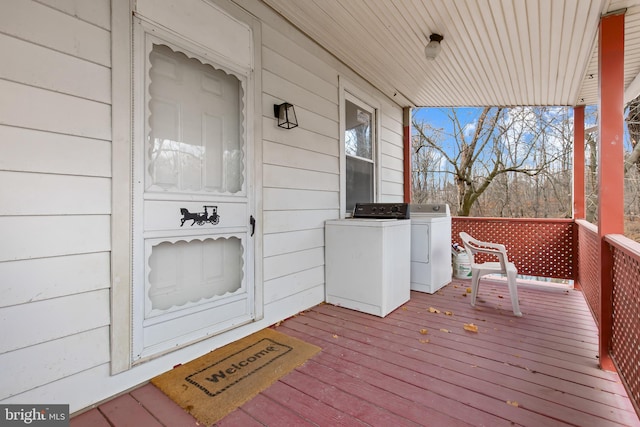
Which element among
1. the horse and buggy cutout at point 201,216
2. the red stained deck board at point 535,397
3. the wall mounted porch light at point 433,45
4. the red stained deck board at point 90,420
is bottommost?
the red stained deck board at point 90,420

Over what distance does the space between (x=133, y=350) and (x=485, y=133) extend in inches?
359

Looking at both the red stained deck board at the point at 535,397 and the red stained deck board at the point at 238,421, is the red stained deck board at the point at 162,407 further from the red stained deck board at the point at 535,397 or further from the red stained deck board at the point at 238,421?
the red stained deck board at the point at 535,397

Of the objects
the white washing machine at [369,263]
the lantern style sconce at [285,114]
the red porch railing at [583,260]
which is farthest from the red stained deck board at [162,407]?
the red porch railing at [583,260]

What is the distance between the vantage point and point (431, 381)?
5.89 ft

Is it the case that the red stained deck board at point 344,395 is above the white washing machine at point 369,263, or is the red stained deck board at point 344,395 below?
below

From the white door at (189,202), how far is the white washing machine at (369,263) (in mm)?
1029

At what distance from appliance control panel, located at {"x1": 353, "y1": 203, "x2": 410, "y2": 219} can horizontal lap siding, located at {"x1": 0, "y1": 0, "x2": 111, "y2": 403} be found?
2.52 metres

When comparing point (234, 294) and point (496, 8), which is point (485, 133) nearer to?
point (496, 8)

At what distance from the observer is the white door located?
182cm

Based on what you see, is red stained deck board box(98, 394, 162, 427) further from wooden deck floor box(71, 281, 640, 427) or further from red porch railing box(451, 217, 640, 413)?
red porch railing box(451, 217, 640, 413)

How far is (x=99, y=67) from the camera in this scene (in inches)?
63.7

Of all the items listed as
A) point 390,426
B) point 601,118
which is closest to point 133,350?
point 390,426

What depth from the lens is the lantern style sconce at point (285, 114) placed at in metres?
2.66

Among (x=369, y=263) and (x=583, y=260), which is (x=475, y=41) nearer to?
(x=369, y=263)
